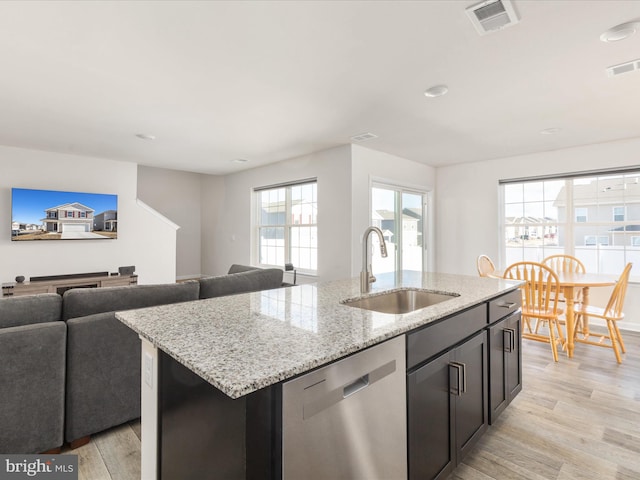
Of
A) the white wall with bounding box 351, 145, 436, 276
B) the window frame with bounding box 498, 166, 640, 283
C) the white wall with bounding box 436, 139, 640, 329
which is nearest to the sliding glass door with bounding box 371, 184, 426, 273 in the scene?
the white wall with bounding box 351, 145, 436, 276

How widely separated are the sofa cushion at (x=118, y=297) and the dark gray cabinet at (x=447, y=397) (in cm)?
168

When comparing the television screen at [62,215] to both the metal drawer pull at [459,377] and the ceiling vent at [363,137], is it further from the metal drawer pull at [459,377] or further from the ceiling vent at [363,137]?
the metal drawer pull at [459,377]

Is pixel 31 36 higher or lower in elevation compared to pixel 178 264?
higher

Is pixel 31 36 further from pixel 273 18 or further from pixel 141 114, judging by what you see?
pixel 273 18

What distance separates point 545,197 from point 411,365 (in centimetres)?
478

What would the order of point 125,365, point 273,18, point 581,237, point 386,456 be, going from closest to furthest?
point 386,456 → point 273,18 → point 125,365 → point 581,237

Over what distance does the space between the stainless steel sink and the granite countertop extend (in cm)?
7

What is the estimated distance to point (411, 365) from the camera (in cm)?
130

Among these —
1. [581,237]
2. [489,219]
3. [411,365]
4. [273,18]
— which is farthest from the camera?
[489,219]

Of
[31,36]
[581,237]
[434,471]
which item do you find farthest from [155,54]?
[581,237]

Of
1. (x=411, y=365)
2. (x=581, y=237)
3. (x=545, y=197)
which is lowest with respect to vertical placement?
(x=411, y=365)

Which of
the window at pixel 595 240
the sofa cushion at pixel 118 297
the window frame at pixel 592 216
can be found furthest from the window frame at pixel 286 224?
the window at pixel 595 240

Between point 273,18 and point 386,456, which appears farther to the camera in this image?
point 273,18

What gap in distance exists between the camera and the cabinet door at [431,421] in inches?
51.4
